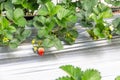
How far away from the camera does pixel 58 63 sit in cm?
124

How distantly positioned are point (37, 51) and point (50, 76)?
0.49ft

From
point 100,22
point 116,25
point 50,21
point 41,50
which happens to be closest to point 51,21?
point 50,21

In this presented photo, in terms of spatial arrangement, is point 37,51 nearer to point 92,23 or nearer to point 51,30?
point 51,30

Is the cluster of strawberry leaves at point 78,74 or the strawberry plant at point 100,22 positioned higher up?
the strawberry plant at point 100,22

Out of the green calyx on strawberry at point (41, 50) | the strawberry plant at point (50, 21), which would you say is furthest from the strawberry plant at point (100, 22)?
the green calyx on strawberry at point (41, 50)

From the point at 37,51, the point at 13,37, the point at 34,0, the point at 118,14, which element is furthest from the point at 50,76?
the point at 118,14

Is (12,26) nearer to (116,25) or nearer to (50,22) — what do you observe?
(50,22)

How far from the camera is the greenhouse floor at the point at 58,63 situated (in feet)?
3.79

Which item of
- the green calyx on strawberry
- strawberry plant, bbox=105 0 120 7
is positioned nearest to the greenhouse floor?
the green calyx on strawberry

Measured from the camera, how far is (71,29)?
1.23 meters

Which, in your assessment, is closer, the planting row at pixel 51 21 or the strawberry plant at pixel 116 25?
the planting row at pixel 51 21

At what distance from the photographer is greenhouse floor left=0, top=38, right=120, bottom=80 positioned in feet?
3.79

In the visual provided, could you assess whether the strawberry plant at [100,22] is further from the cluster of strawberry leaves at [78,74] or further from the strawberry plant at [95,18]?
the cluster of strawberry leaves at [78,74]

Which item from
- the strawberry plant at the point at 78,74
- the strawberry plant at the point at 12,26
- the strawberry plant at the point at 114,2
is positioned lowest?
the strawberry plant at the point at 78,74
